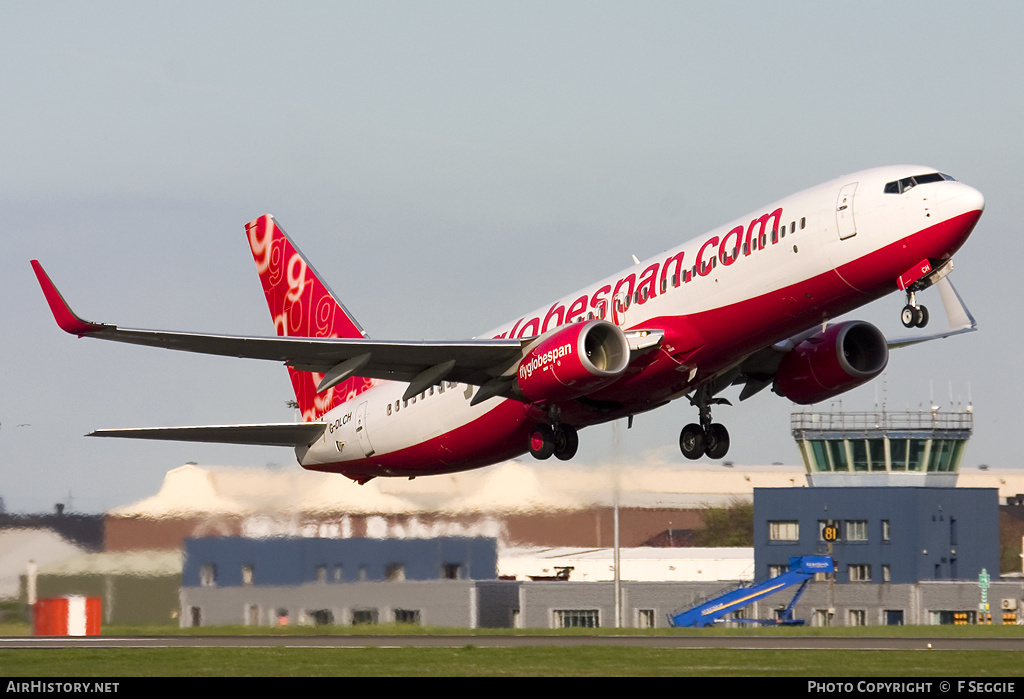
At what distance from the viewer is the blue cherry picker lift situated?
58.0 metres

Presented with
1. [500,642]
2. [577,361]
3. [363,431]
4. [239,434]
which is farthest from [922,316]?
[239,434]

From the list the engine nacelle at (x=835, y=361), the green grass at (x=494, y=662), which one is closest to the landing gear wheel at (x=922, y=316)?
the engine nacelle at (x=835, y=361)

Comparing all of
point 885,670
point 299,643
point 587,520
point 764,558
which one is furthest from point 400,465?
point 764,558

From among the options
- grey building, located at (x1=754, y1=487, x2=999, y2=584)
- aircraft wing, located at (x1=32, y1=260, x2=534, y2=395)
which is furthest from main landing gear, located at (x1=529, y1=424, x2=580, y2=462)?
grey building, located at (x1=754, y1=487, x2=999, y2=584)

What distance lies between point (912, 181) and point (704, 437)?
918 centimetres

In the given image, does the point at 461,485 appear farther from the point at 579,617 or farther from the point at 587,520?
the point at 579,617

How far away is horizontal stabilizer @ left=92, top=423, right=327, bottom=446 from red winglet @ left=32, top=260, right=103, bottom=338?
17.0ft

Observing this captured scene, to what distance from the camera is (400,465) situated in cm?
3822

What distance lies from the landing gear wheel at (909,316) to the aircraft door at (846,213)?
1780 mm

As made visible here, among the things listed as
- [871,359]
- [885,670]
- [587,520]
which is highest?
[871,359]

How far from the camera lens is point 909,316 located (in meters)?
29.1

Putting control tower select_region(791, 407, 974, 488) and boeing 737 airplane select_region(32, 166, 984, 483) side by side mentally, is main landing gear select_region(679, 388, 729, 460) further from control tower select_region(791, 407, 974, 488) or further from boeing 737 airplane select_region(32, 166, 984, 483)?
control tower select_region(791, 407, 974, 488)

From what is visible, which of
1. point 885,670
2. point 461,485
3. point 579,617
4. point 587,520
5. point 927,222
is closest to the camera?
point 927,222

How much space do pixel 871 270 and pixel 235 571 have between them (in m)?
19.9
